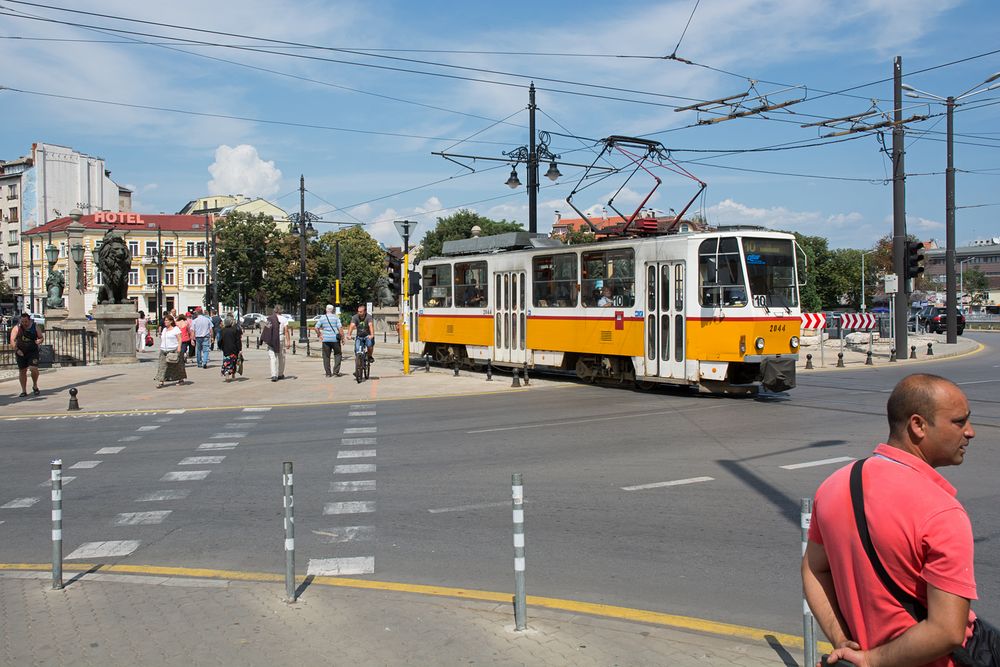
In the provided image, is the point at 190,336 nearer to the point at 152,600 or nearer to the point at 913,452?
the point at 152,600

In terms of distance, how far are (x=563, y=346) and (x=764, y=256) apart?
17.8ft

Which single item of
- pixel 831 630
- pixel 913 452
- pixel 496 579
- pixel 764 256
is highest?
pixel 764 256

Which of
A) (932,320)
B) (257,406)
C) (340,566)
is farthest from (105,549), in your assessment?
(932,320)

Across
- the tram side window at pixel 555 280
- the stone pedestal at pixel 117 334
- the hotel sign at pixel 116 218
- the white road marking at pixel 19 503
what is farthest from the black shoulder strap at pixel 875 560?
the hotel sign at pixel 116 218

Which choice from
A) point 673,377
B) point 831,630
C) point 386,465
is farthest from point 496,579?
point 673,377

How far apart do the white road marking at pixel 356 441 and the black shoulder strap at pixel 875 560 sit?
10.4m

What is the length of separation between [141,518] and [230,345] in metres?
14.0

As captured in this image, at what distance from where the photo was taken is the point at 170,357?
21.3 metres

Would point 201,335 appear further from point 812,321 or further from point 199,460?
point 812,321

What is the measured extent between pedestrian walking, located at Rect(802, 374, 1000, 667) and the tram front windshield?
14.7 metres

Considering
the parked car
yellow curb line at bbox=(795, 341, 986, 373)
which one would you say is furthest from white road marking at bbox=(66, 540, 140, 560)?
the parked car

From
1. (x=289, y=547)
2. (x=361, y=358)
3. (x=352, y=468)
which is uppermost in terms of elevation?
(x=361, y=358)

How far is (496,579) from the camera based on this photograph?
6312 millimetres

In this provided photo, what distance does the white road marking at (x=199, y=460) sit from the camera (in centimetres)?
1129
